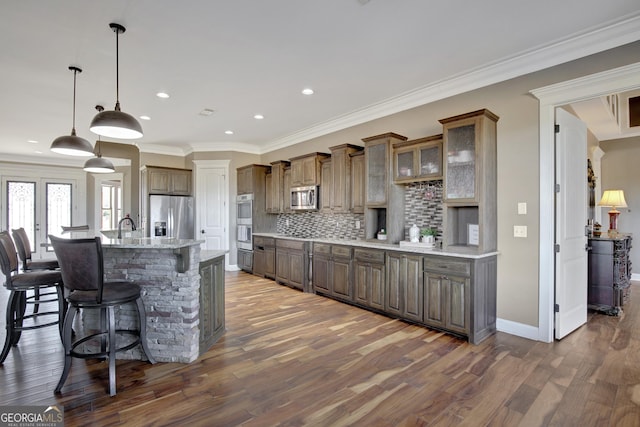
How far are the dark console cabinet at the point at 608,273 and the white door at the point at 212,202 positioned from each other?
21.0 ft

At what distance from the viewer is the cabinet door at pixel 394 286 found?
3807 mm

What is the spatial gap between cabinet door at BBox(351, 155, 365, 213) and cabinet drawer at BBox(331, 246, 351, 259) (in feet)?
2.01

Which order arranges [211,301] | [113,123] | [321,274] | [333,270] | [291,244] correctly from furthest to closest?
[291,244], [321,274], [333,270], [211,301], [113,123]

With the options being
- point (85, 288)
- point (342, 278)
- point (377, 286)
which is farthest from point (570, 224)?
point (85, 288)

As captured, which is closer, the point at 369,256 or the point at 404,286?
the point at 404,286

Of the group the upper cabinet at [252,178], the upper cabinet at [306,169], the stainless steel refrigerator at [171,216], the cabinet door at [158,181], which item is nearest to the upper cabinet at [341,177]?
the upper cabinet at [306,169]

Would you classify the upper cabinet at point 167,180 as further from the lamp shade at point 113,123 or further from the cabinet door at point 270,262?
the lamp shade at point 113,123

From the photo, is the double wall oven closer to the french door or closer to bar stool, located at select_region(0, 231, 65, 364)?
bar stool, located at select_region(0, 231, 65, 364)

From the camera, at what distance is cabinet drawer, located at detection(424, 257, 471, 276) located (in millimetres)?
3213

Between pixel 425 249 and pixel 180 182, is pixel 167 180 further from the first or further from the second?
pixel 425 249

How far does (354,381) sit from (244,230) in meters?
4.94

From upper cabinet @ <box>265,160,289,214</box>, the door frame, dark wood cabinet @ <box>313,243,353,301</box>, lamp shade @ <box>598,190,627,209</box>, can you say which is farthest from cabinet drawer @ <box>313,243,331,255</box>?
lamp shade @ <box>598,190,627,209</box>

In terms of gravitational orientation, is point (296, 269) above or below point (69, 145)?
below

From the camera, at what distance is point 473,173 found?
11.1 feet
